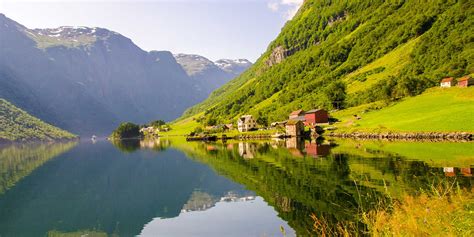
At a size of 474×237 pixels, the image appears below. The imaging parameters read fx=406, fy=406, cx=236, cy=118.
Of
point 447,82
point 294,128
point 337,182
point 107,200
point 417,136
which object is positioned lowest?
point 107,200

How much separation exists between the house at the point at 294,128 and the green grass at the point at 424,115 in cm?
1617

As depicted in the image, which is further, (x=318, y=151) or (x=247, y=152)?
(x=247, y=152)

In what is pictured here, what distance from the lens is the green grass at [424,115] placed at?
339 feet

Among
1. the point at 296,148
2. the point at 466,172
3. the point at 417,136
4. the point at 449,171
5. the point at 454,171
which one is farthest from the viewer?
the point at 296,148

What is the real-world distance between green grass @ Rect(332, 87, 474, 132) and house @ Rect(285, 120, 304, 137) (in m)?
16.2

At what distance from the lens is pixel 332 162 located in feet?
211

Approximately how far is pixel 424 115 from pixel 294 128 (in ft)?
181

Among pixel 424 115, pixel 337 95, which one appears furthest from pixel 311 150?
pixel 337 95

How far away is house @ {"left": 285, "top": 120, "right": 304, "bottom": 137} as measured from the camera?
165 m

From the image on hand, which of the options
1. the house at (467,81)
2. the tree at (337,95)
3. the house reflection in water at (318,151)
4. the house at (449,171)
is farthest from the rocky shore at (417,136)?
the tree at (337,95)

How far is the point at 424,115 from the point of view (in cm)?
12056

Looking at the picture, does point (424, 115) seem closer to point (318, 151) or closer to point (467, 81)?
point (467, 81)

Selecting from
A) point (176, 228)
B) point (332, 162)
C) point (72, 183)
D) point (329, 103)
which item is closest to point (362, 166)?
point (332, 162)

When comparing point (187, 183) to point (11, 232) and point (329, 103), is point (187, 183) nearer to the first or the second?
point (11, 232)
